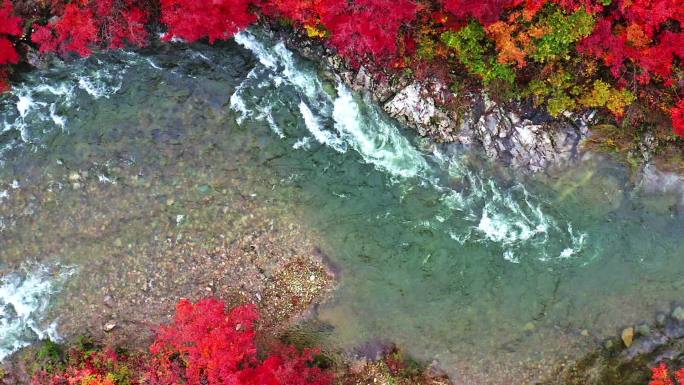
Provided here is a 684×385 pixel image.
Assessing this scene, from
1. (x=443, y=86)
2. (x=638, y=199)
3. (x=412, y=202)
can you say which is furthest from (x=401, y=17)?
(x=638, y=199)

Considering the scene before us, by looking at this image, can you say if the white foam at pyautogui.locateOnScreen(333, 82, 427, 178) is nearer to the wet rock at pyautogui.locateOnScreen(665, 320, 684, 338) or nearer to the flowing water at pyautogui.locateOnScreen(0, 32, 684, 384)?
the flowing water at pyautogui.locateOnScreen(0, 32, 684, 384)

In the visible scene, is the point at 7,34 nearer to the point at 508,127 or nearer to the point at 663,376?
the point at 508,127

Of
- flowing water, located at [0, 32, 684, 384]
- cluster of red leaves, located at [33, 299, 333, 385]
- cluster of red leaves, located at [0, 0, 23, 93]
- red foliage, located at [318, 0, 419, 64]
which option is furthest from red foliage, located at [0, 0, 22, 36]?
cluster of red leaves, located at [33, 299, 333, 385]

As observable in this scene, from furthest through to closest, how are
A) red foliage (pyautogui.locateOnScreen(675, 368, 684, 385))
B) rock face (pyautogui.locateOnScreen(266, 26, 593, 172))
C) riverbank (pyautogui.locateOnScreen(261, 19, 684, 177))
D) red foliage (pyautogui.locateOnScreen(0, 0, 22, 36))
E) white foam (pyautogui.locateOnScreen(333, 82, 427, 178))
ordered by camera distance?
1. white foam (pyautogui.locateOnScreen(333, 82, 427, 178))
2. rock face (pyautogui.locateOnScreen(266, 26, 593, 172))
3. riverbank (pyautogui.locateOnScreen(261, 19, 684, 177))
4. red foliage (pyautogui.locateOnScreen(675, 368, 684, 385))
5. red foliage (pyautogui.locateOnScreen(0, 0, 22, 36))

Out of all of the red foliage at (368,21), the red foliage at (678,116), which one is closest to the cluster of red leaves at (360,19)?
the red foliage at (368,21)

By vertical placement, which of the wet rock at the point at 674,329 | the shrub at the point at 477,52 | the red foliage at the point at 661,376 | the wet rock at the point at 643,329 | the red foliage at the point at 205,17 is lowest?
the red foliage at the point at 661,376

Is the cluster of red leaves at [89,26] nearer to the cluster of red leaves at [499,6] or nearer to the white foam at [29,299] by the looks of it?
the white foam at [29,299]

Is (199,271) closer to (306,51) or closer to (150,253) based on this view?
(150,253)
